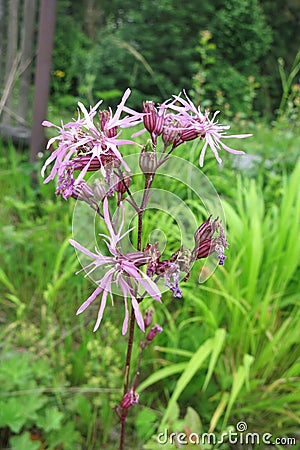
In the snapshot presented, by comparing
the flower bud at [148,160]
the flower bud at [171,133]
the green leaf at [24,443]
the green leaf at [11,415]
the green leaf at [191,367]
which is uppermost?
the flower bud at [171,133]

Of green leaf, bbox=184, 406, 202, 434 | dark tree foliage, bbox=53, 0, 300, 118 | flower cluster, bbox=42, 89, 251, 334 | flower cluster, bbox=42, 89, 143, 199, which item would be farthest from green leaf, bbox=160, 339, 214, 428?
dark tree foliage, bbox=53, 0, 300, 118

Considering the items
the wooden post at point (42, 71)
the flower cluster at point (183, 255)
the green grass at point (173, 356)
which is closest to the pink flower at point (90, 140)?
the flower cluster at point (183, 255)

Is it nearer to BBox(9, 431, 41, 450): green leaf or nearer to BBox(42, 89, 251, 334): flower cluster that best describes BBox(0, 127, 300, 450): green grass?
BBox(9, 431, 41, 450): green leaf

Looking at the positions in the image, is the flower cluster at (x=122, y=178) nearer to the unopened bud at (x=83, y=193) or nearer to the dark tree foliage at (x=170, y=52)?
the unopened bud at (x=83, y=193)

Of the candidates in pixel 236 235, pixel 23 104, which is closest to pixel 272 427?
pixel 236 235

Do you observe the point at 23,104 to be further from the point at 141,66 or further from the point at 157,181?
the point at 141,66
